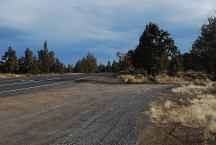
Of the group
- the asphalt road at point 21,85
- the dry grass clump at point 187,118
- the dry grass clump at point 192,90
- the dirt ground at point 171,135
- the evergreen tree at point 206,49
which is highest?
the evergreen tree at point 206,49

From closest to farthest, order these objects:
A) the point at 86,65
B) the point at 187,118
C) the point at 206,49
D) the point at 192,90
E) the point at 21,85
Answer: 1. the point at 187,118
2. the point at 21,85
3. the point at 192,90
4. the point at 206,49
5. the point at 86,65

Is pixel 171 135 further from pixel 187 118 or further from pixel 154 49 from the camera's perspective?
pixel 154 49

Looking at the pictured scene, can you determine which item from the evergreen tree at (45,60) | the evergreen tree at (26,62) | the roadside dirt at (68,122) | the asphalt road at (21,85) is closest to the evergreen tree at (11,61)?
the evergreen tree at (26,62)

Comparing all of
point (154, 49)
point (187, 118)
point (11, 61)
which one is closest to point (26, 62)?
point (11, 61)

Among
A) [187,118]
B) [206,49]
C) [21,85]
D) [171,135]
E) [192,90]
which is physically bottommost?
[171,135]

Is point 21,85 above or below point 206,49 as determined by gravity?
below

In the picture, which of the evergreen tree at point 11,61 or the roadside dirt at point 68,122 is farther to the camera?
the evergreen tree at point 11,61

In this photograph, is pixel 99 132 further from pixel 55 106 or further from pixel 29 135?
pixel 55 106

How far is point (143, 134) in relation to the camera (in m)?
13.7

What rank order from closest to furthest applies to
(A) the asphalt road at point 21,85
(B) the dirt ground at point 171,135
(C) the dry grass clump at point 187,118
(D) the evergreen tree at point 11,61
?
1. (B) the dirt ground at point 171,135
2. (C) the dry grass clump at point 187,118
3. (A) the asphalt road at point 21,85
4. (D) the evergreen tree at point 11,61

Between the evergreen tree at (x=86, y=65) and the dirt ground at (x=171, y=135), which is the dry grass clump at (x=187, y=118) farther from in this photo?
the evergreen tree at (x=86, y=65)

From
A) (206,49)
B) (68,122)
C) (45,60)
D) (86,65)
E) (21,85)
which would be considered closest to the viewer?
(68,122)

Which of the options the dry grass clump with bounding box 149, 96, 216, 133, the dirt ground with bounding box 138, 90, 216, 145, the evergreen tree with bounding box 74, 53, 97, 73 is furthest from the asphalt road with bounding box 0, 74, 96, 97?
the evergreen tree with bounding box 74, 53, 97, 73

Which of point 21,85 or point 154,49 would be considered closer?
point 21,85
